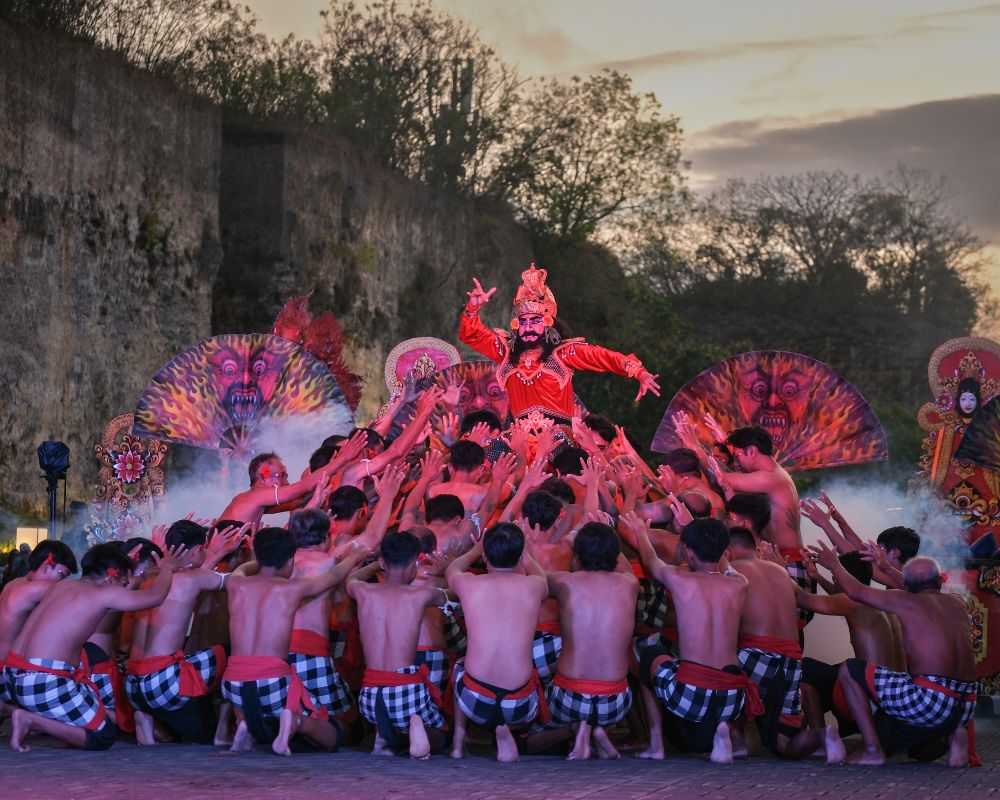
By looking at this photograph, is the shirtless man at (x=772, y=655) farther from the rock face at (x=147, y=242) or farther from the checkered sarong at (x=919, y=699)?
the rock face at (x=147, y=242)

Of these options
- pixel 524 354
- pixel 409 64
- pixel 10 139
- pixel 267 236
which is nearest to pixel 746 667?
pixel 524 354

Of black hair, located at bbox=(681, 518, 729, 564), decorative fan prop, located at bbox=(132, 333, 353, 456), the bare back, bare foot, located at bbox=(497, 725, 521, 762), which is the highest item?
decorative fan prop, located at bbox=(132, 333, 353, 456)

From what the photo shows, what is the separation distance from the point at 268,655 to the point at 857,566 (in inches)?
126

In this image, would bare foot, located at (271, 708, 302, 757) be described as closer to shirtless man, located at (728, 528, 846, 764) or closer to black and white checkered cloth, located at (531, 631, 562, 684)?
black and white checkered cloth, located at (531, 631, 562, 684)

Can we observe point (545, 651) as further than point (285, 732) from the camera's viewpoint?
Yes

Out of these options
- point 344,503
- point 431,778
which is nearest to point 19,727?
point 431,778

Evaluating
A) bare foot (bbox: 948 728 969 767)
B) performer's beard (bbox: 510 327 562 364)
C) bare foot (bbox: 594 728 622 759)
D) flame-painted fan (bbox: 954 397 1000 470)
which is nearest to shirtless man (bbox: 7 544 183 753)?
bare foot (bbox: 594 728 622 759)

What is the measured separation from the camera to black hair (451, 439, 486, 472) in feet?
30.6

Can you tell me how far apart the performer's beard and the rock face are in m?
7.08

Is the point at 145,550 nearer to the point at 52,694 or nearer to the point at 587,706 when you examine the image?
the point at 52,694

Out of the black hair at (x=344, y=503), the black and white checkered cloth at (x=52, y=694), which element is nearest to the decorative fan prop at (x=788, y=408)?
the black hair at (x=344, y=503)

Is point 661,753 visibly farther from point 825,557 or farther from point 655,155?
point 655,155

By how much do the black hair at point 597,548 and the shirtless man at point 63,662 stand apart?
195 centimetres

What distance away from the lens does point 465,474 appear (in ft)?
30.7
